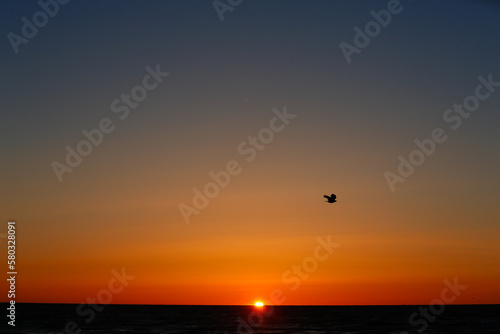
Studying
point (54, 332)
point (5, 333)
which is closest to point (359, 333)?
point (54, 332)

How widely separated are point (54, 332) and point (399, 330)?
51291 millimetres

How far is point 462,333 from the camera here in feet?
293

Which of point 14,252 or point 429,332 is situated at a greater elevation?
point 429,332

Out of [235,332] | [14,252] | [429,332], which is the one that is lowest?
[14,252]

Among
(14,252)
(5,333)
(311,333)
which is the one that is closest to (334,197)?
(14,252)

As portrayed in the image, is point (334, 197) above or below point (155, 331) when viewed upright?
below

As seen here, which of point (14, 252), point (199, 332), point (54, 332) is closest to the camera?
→ point (14, 252)

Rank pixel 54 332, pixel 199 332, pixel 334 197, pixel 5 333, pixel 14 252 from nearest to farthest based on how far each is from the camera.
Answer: pixel 14 252, pixel 334 197, pixel 5 333, pixel 54 332, pixel 199 332

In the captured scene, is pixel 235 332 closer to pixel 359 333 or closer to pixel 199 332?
pixel 199 332

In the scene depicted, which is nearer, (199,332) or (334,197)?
(334,197)

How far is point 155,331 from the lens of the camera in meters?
89.8

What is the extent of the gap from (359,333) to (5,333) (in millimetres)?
49515

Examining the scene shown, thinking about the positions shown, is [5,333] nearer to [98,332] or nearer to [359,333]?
[98,332]

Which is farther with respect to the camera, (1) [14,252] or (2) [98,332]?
(2) [98,332]
